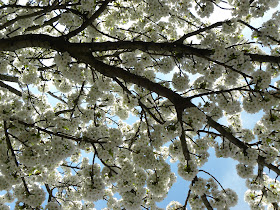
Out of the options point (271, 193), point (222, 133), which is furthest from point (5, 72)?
point (271, 193)

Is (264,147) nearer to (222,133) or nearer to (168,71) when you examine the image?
(222,133)

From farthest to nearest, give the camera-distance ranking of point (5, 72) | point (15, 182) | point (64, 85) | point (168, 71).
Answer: point (64, 85) → point (5, 72) → point (168, 71) → point (15, 182)

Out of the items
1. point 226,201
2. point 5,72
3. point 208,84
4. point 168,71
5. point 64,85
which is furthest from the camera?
point 64,85

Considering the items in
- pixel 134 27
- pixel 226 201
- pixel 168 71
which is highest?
pixel 134 27

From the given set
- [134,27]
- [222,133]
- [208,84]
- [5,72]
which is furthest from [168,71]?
[5,72]

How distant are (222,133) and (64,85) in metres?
6.00

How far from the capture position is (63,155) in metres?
4.72

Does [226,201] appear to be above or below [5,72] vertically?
below

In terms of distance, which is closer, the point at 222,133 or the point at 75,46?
the point at 222,133

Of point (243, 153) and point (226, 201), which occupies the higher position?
point (243, 153)

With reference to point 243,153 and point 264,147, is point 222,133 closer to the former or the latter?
point 243,153

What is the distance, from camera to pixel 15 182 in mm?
4820

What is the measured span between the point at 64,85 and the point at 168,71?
4.12m

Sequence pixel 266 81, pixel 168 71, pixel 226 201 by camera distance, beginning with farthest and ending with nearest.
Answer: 1. pixel 168 71
2. pixel 226 201
3. pixel 266 81
